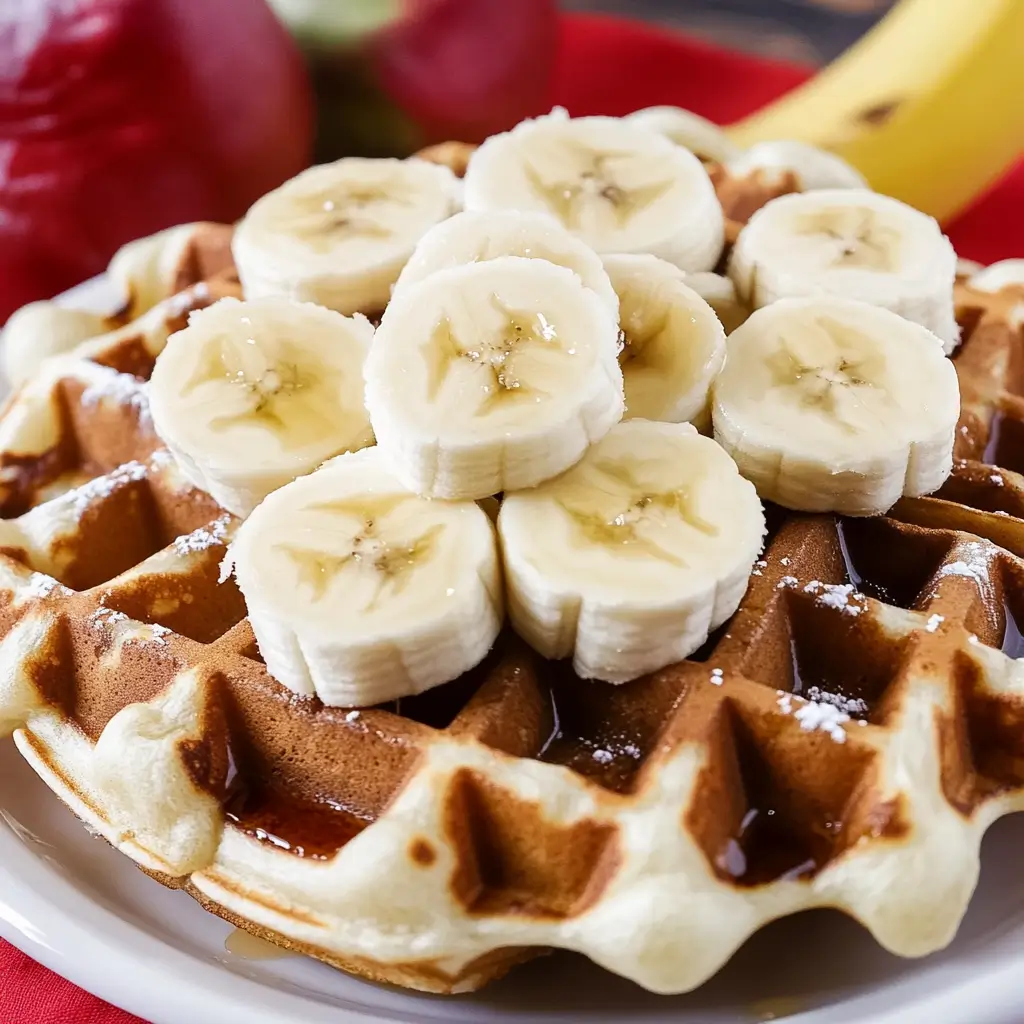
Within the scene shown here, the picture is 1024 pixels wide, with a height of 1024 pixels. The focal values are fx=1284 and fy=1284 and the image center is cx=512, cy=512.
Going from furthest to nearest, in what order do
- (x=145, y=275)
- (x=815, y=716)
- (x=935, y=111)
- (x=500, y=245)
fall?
(x=935, y=111) < (x=145, y=275) < (x=500, y=245) < (x=815, y=716)

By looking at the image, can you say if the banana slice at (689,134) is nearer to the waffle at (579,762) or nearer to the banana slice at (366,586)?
the waffle at (579,762)

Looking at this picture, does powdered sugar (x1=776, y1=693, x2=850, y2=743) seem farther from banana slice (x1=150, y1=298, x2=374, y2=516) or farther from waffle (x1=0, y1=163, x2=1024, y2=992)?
banana slice (x1=150, y1=298, x2=374, y2=516)

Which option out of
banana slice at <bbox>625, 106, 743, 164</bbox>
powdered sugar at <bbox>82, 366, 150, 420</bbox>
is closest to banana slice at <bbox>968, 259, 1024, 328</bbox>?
banana slice at <bbox>625, 106, 743, 164</bbox>

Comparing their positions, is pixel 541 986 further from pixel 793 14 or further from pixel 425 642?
pixel 793 14

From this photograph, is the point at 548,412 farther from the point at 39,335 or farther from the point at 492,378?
the point at 39,335

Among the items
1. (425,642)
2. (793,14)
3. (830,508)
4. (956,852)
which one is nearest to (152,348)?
(425,642)

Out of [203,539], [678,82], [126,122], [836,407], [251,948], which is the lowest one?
[678,82]

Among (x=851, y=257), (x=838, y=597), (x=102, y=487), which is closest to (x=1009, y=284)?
(x=851, y=257)
